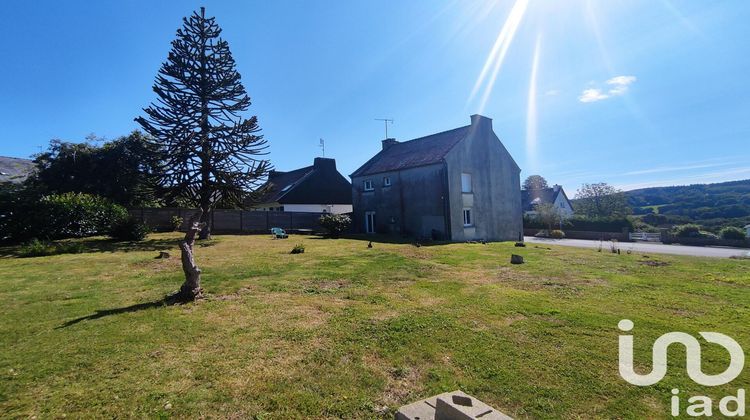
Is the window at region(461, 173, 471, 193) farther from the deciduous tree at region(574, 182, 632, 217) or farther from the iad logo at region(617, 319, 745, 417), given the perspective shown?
the deciduous tree at region(574, 182, 632, 217)

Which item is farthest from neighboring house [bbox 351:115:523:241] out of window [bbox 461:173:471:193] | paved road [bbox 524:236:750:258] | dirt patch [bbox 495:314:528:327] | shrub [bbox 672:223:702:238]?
dirt patch [bbox 495:314:528:327]

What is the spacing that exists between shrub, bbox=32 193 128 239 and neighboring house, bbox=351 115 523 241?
16.3 meters

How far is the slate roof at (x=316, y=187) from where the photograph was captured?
109 ft

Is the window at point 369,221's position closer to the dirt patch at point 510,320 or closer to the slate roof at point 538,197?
the dirt patch at point 510,320

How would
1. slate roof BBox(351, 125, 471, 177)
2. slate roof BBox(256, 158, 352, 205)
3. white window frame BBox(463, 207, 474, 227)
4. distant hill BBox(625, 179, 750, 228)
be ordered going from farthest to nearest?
distant hill BBox(625, 179, 750, 228), slate roof BBox(256, 158, 352, 205), slate roof BBox(351, 125, 471, 177), white window frame BBox(463, 207, 474, 227)

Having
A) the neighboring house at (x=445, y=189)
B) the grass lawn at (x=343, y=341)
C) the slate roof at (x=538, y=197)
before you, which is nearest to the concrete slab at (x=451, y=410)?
the grass lawn at (x=343, y=341)

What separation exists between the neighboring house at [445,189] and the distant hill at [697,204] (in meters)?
28.6

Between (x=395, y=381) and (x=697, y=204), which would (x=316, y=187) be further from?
(x=697, y=204)

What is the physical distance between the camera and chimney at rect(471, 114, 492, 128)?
25766mm

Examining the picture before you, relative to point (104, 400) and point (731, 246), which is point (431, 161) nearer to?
point (104, 400)

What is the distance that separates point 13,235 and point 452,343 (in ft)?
66.3

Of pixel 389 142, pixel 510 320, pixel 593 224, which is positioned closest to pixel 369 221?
pixel 389 142

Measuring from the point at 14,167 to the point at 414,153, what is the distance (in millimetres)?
32653

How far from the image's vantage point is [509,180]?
92.1ft
